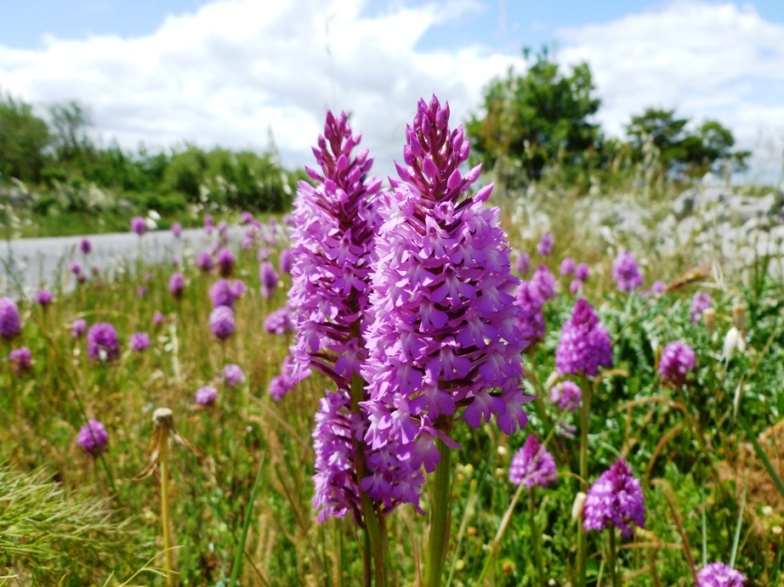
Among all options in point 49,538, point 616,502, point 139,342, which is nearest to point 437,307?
point 49,538

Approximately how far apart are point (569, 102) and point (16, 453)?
5888 centimetres

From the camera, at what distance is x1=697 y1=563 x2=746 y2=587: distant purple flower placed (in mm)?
1899

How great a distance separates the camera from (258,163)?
50.2 feet

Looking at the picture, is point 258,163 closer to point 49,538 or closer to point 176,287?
point 176,287

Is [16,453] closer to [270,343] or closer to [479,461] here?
[270,343]

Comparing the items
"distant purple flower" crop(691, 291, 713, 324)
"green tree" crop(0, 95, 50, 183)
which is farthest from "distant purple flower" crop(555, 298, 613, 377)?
"green tree" crop(0, 95, 50, 183)

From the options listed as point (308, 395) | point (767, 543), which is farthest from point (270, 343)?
point (767, 543)

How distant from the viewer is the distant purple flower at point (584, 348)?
2713 mm

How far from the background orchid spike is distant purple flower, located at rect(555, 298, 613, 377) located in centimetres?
155

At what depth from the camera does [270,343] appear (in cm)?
546

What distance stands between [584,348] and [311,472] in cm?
173

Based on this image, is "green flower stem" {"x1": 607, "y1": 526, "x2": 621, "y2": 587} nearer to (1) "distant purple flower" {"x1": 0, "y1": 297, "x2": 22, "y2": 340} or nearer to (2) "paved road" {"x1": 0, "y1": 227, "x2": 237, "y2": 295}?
(1) "distant purple flower" {"x1": 0, "y1": 297, "x2": 22, "y2": 340}

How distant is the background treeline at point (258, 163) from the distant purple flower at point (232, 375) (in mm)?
1539

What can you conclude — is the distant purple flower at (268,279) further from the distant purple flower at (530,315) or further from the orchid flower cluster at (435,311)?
the orchid flower cluster at (435,311)
